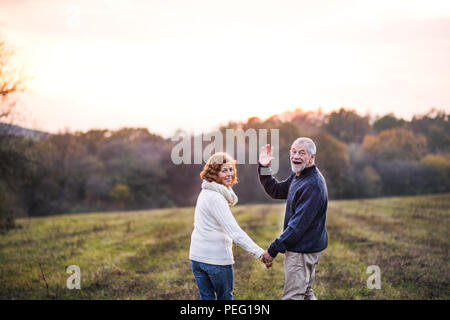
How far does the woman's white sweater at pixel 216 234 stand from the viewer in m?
4.45

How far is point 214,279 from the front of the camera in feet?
14.7

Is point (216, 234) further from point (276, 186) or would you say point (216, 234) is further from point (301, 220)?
point (276, 186)

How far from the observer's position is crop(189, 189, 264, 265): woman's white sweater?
4.45 m

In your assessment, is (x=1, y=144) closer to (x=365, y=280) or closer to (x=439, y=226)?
(x=365, y=280)

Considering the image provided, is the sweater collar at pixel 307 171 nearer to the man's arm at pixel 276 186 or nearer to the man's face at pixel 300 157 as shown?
the man's face at pixel 300 157

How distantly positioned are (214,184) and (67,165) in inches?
1626

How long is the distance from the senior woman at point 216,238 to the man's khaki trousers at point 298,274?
486mm

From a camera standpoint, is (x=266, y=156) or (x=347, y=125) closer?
(x=266, y=156)

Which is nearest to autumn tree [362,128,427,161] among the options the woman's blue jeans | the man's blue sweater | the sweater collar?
the sweater collar

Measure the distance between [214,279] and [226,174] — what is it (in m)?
1.21

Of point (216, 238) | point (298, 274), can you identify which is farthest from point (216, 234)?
point (298, 274)

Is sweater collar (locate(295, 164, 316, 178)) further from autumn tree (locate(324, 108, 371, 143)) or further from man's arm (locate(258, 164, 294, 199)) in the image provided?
autumn tree (locate(324, 108, 371, 143))

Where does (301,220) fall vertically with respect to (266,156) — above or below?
below

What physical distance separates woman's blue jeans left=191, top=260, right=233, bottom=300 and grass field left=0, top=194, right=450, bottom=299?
3.00 metres
